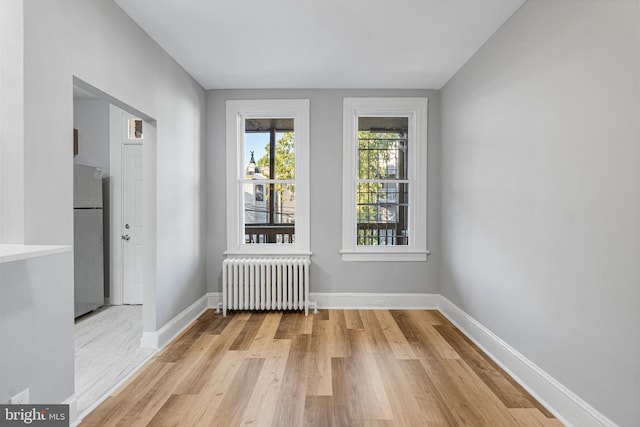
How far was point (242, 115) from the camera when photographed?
4.23 metres

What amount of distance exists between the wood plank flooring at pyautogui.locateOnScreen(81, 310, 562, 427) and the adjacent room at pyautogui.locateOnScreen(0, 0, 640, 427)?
22 millimetres

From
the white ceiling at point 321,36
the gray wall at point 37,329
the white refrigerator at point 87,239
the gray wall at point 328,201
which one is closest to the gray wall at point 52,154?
the gray wall at point 37,329

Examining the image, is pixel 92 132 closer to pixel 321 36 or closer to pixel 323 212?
pixel 323 212

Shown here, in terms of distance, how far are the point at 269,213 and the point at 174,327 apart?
5.49 feet

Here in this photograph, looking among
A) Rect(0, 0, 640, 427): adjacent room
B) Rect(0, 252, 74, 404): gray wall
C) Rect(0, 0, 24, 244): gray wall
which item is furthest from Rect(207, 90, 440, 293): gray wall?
Rect(0, 0, 24, 244): gray wall

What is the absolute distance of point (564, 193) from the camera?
80.8 inches

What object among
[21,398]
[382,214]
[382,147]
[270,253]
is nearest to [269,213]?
[270,253]

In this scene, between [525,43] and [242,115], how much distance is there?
9.73 feet

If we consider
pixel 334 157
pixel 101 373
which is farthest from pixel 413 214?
pixel 101 373

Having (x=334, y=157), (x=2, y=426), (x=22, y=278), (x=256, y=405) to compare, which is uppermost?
(x=334, y=157)

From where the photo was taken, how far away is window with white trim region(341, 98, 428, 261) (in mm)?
4176

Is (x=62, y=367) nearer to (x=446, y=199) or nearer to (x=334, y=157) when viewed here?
(x=334, y=157)

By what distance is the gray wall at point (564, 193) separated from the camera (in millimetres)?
1653

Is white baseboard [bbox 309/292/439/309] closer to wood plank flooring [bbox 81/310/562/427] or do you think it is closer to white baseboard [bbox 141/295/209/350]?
wood plank flooring [bbox 81/310/562/427]
